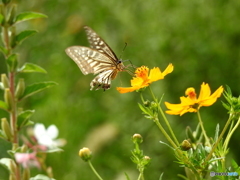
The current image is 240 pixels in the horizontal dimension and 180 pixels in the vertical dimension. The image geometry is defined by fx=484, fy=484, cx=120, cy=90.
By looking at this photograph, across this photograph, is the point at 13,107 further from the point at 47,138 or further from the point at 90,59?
the point at 90,59

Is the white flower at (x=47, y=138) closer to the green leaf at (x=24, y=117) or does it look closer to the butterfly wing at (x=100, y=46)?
the green leaf at (x=24, y=117)

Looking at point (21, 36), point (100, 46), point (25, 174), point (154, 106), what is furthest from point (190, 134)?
point (100, 46)

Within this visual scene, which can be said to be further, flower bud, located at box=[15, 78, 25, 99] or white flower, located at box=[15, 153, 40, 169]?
flower bud, located at box=[15, 78, 25, 99]

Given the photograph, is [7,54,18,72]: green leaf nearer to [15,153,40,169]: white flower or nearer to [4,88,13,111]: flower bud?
[4,88,13,111]: flower bud

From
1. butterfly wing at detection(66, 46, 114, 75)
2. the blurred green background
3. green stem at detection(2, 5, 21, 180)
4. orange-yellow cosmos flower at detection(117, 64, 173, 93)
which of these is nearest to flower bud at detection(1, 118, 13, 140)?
green stem at detection(2, 5, 21, 180)

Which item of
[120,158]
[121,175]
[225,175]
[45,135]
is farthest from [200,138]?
[120,158]
